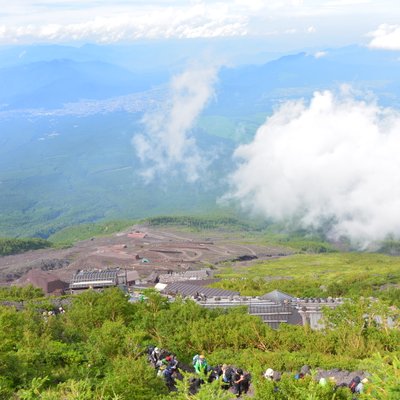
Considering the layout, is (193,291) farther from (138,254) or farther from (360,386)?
(138,254)

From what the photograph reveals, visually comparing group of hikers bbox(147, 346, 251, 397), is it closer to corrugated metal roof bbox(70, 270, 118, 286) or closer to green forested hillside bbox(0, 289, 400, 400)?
green forested hillside bbox(0, 289, 400, 400)

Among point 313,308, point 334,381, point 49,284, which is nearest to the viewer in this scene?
point 334,381

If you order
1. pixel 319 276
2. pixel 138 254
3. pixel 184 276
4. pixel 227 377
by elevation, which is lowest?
pixel 319 276

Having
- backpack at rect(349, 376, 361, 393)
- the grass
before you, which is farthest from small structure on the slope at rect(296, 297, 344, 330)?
backpack at rect(349, 376, 361, 393)

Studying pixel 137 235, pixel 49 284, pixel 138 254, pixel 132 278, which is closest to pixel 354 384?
pixel 49 284

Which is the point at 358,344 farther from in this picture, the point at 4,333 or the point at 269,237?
the point at 269,237

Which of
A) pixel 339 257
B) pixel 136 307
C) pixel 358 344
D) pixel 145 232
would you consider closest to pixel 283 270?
pixel 339 257
